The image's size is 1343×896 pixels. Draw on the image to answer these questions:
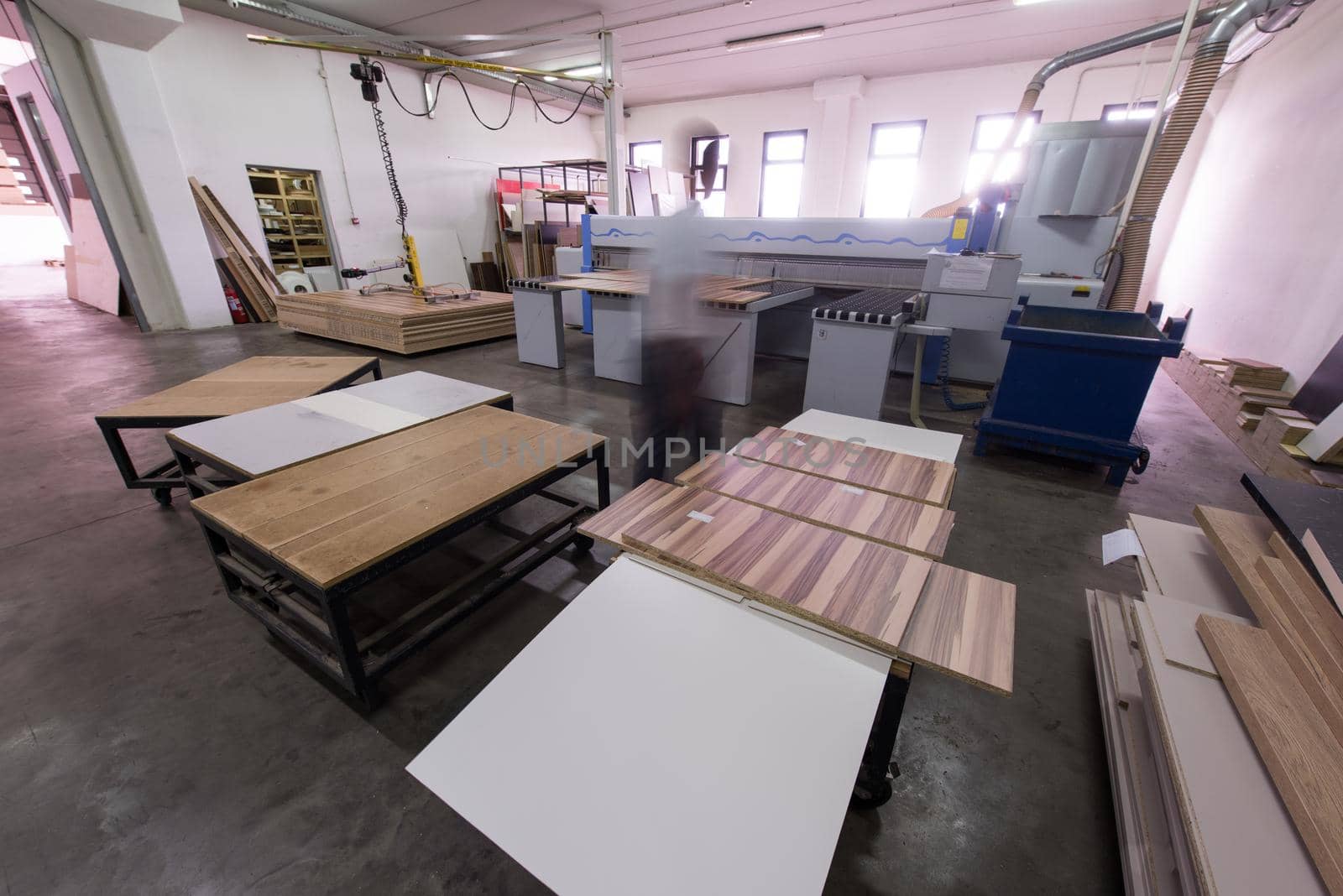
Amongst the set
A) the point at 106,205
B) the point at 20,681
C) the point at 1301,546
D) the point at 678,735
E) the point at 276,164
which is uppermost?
the point at 276,164

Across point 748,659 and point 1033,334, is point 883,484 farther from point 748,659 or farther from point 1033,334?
point 1033,334

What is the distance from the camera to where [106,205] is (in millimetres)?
5590

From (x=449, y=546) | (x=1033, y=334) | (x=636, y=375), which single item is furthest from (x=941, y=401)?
(x=449, y=546)

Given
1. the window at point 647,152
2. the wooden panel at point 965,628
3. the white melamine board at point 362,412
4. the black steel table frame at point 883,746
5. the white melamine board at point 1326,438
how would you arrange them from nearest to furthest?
the wooden panel at point 965,628 < the black steel table frame at point 883,746 < the white melamine board at point 362,412 < the white melamine board at point 1326,438 < the window at point 647,152

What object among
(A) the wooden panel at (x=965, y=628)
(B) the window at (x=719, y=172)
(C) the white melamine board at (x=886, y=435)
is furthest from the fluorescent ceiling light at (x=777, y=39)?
(A) the wooden panel at (x=965, y=628)

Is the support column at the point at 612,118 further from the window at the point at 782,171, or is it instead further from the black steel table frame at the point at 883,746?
the black steel table frame at the point at 883,746

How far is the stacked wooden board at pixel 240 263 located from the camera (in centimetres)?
634

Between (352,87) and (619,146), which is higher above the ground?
(352,87)

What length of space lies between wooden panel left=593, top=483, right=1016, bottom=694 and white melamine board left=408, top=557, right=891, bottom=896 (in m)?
0.06

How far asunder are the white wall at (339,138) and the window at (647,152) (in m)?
1.96

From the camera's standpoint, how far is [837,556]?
1246mm

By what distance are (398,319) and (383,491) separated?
4089 mm

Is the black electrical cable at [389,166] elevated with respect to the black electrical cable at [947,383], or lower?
elevated

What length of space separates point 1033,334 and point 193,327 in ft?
28.9
